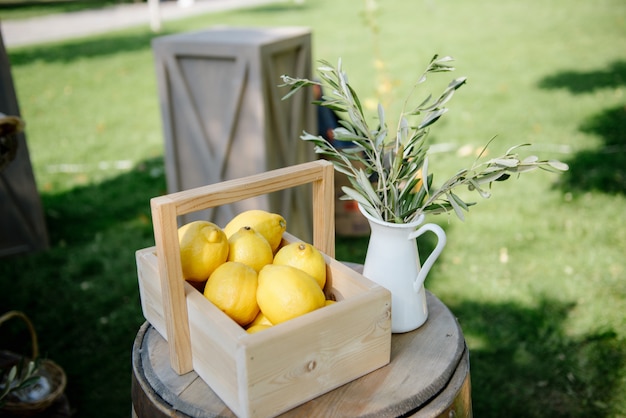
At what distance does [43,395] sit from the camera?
2.24 meters

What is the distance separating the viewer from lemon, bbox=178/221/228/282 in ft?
4.04

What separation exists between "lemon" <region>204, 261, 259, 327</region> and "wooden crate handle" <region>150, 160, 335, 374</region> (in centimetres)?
7

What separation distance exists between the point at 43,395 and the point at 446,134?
12.7ft

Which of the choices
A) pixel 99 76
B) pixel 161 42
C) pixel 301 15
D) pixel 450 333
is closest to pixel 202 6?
pixel 301 15

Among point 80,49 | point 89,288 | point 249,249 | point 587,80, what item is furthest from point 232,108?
point 80,49

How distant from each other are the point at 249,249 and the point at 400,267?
343 mm

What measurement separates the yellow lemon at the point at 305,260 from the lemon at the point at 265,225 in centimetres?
10

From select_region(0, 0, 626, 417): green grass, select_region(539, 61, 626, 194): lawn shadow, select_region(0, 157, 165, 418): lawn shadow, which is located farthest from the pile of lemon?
select_region(539, 61, 626, 194): lawn shadow

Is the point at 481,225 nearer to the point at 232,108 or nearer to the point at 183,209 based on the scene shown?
the point at 232,108

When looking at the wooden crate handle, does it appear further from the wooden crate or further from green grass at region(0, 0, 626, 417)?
green grass at region(0, 0, 626, 417)

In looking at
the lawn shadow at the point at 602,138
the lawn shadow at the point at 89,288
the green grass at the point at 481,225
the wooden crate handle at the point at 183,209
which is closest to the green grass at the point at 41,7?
the green grass at the point at 481,225

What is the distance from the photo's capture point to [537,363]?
257 cm

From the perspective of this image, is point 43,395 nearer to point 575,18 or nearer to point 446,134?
point 446,134

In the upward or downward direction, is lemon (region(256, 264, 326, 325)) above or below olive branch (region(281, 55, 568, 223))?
below
